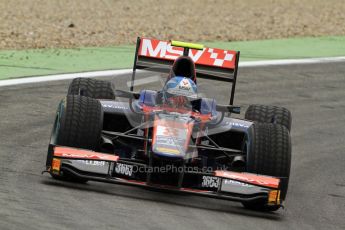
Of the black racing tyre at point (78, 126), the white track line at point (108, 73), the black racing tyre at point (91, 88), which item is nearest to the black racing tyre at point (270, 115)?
the black racing tyre at point (91, 88)

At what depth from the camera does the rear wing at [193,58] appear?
43.5 ft

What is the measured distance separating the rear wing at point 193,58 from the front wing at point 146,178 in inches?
103

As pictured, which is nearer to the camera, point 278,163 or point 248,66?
point 278,163

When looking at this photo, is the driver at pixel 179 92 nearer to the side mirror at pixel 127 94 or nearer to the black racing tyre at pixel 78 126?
the side mirror at pixel 127 94

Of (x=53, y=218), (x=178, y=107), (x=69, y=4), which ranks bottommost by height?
(x=53, y=218)

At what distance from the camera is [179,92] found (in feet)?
39.3

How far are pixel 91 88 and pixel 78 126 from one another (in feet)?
6.90

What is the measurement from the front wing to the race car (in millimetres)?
10

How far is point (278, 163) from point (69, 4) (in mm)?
23871

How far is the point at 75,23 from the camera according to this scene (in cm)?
2922

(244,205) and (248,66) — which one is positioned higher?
(248,66)

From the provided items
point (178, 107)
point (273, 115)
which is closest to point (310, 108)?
point (273, 115)

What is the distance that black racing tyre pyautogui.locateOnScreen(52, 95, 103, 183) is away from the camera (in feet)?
36.4

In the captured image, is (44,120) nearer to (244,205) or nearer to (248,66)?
(244,205)
